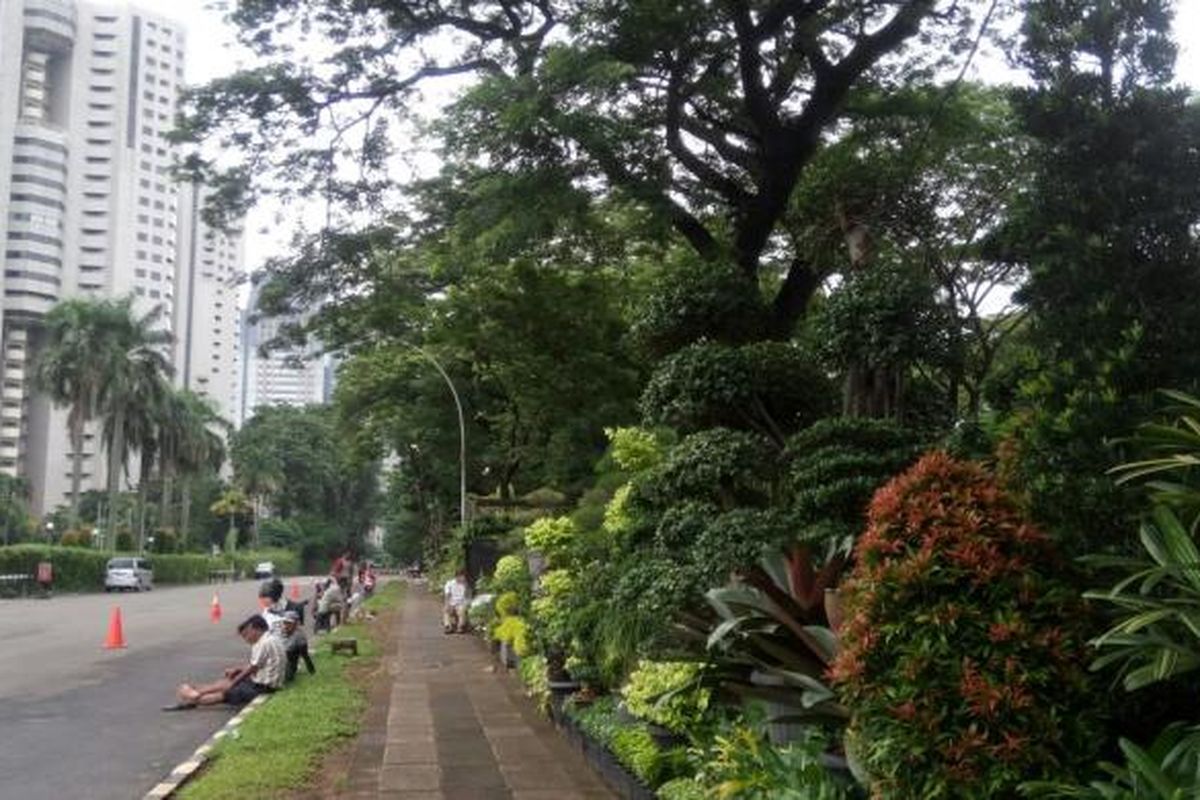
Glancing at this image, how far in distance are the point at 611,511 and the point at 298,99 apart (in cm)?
645

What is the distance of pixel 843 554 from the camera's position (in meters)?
6.32

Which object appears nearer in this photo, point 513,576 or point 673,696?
point 673,696

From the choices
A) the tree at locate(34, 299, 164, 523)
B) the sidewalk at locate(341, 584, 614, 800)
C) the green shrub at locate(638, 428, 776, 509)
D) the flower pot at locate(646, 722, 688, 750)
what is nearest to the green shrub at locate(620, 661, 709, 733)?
the flower pot at locate(646, 722, 688, 750)

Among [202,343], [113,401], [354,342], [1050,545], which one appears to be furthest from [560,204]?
[202,343]

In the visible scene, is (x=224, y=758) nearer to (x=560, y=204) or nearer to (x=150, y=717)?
(x=150, y=717)

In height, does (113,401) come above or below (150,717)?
above

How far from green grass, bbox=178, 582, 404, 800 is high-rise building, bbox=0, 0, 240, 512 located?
164ft

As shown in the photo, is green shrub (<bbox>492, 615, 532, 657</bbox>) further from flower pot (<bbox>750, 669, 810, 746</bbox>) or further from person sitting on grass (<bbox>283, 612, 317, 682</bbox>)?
flower pot (<bbox>750, 669, 810, 746</bbox>)

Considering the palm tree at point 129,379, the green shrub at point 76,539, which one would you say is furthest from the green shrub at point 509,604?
the palm tree at point 129,379

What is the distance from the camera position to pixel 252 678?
13.7 meters

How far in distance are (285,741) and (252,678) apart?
383 centimetres

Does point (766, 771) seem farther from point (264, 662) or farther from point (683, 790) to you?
point (264, 662)

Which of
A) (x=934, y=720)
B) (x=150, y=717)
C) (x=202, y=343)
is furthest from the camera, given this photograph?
(x=202, y=343)

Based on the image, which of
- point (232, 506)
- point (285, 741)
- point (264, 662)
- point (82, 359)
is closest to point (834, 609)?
point (285, 741)
